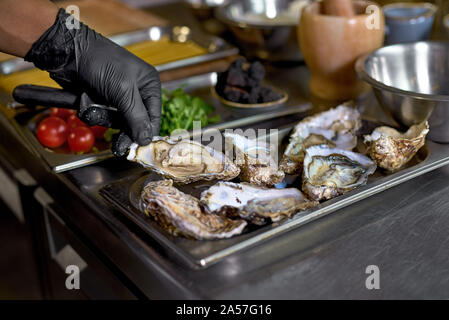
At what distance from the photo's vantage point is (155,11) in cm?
220

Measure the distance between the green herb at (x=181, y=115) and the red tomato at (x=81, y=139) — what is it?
16 centimetres

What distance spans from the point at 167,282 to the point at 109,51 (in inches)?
21.2

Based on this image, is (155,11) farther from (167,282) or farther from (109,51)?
(167,282)

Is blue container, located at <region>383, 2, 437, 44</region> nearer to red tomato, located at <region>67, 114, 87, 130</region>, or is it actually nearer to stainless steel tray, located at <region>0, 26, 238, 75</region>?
stainless steel tray, located at <region>0, 26, 238, 75</region>

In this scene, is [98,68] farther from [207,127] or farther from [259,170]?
[259,170]

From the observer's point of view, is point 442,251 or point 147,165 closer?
point 442,251

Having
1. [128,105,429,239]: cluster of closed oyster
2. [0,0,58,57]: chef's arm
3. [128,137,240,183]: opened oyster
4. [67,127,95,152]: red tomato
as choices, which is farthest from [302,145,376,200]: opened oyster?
[0,0,58,57]: chef's arm

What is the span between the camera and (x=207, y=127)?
1.15 m

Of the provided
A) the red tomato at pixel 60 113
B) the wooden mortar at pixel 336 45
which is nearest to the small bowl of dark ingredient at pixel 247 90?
the wooden mortar at pixel 336 45

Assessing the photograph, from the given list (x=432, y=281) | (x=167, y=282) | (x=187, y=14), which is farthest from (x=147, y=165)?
(x=187, y=14)

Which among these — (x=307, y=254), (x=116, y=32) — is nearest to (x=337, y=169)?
(x=307, y=254)

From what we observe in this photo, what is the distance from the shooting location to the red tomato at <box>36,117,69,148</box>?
3.70 ft

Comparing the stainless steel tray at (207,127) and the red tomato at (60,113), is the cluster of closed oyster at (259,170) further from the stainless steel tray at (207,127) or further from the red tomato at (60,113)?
the red tomato at (60,113)

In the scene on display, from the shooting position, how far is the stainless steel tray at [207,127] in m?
1.04
